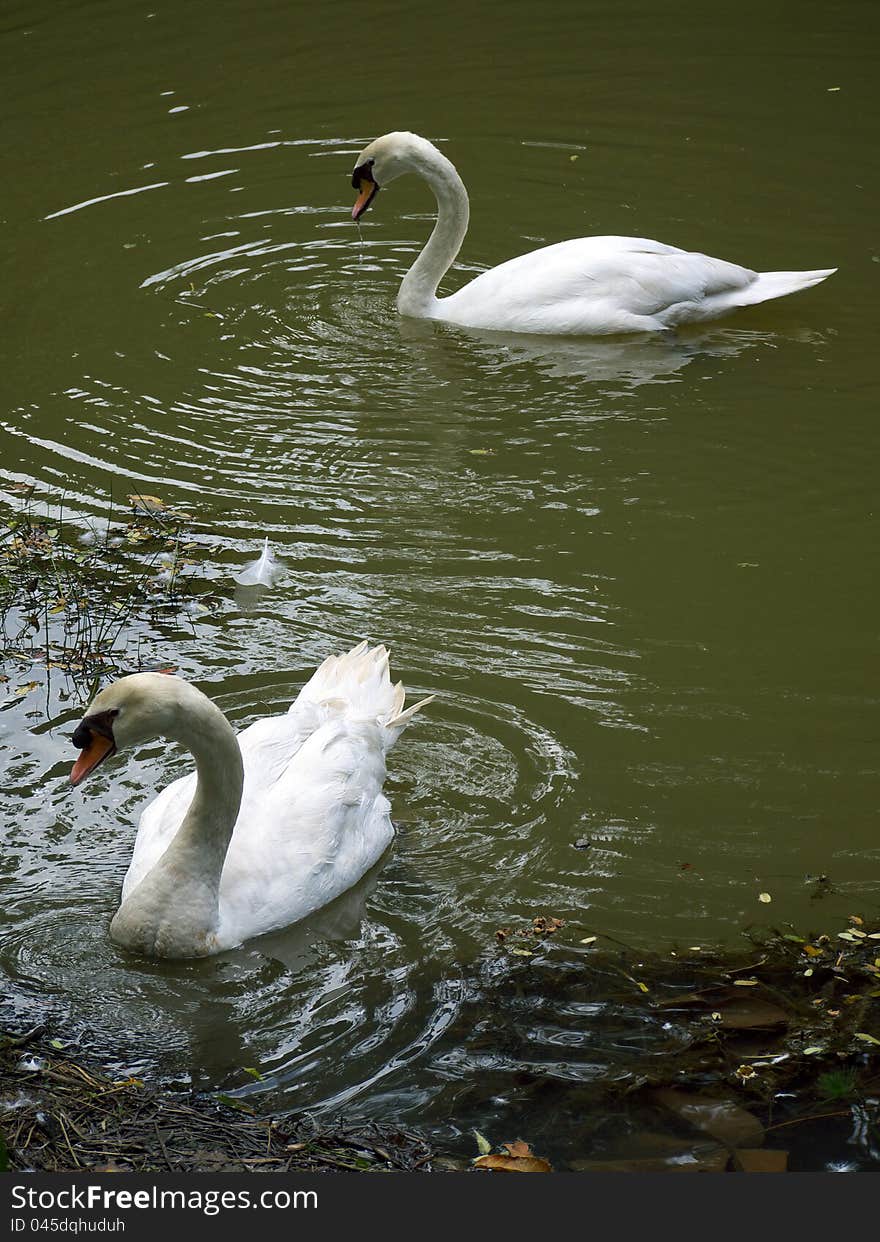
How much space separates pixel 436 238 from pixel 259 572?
13.3 feet

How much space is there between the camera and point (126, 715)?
15.8 feet

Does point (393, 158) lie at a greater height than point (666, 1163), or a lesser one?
greater

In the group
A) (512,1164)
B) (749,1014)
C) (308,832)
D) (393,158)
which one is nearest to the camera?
(512,1164)

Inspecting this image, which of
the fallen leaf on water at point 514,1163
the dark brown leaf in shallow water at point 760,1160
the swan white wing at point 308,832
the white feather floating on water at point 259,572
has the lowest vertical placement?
the dark brown leaf in shallow water at point 760,1160

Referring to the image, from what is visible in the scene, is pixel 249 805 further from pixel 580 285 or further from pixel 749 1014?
pixel 580 285

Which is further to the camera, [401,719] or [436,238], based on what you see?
[436,238]

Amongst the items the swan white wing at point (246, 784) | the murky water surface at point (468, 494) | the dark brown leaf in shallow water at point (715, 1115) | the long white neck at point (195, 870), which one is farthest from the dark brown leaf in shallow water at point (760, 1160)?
the swan white wing at point (246, 784)

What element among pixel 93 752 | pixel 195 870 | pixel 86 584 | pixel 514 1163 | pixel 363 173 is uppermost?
pixel 363 173

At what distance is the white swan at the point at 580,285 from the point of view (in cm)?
1012

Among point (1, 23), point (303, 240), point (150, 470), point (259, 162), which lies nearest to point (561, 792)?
point (150, 470)

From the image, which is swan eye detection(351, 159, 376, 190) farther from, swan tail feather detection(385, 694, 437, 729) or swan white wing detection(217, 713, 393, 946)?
swan white wing detection(217, 713, 393, 946)

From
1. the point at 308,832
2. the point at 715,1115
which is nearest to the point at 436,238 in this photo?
the point at 308,832

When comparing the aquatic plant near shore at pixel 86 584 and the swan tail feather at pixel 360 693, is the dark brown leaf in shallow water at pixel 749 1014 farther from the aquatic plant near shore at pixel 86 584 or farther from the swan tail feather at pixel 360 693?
the aquatic plant near shore at pixel 86 584

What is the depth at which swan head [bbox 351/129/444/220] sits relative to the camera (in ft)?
35.0
